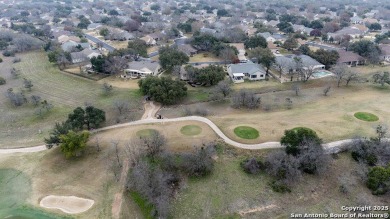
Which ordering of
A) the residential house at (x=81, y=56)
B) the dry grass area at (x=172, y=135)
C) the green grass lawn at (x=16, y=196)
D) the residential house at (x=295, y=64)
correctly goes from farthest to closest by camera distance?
the residential house at (x=81, y=56) → the residential house at (x=295, y=64) → the dry grass area at (x=172, y=135) → the green grass lawn at (x=16, y=196)

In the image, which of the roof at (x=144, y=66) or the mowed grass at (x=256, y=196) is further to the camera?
the roof at (x=144, y=66)

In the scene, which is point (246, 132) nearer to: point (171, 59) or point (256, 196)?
point (256, 196)

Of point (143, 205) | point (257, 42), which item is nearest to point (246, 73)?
point (257, 42)

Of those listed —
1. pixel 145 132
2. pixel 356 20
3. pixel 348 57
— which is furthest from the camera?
pixel 356 20

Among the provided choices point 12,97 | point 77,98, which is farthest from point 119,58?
point 12,97

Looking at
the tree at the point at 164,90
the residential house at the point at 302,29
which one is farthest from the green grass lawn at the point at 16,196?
the residential house at the point at 302,29

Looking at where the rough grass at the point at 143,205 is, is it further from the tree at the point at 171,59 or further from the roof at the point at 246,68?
the tree at the point at 171,59

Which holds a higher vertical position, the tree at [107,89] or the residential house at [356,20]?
the residential house at [356,20]
